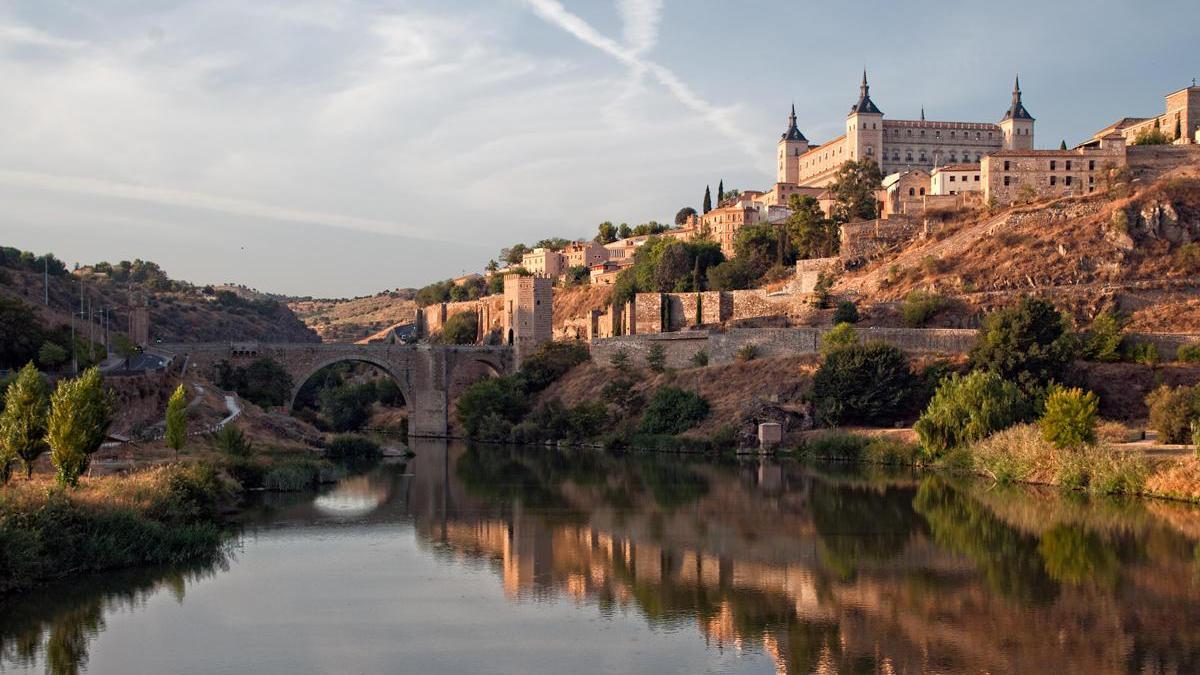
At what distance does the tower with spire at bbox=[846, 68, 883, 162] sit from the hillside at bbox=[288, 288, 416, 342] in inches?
1944

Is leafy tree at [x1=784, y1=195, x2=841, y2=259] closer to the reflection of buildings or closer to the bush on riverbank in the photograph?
the reflection of buildings

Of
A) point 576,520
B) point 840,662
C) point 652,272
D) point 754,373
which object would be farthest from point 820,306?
point 840,662

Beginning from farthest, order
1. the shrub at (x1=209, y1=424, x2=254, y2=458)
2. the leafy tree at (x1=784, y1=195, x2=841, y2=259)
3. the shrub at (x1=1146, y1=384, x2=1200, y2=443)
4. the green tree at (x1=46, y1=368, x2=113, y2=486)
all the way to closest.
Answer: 1. the leafy tree at (x1=784, y1=195, x2=841, y2=259)
2. the shrub at (x1=1146, y1=384, x2=1200, y2=443)
3. the shrub at (x1=209, y1=424, x2=254, y2=458)
4. the green tree at (x1=46, y1=368, x2=113, y2=486)

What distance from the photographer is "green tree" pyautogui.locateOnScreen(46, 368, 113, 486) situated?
23.1m

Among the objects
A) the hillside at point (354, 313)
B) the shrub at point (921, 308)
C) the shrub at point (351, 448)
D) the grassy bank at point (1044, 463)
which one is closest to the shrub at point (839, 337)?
the grassy bank at point (1044, 463)

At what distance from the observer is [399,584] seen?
19.8 metres

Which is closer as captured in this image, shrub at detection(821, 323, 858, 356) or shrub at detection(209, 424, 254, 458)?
shrub at detection(209, 424, 254, 458)

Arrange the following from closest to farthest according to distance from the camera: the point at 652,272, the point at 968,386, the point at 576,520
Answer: the point at 576,520 → the point at 968,386 → the point at 652,272

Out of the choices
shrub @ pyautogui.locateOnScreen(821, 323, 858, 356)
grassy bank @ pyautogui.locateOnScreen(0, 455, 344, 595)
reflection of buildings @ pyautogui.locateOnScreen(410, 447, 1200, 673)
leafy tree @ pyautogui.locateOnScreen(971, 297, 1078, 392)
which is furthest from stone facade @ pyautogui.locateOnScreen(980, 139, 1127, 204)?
grassy bank @ pyautogui.locateOnScreen(0, 455, 344, 595)

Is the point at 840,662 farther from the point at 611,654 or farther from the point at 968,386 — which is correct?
the point at 968,386

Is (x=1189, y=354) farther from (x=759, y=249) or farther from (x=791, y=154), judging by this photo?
(x=791, y=154)

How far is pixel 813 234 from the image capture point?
63.3 m

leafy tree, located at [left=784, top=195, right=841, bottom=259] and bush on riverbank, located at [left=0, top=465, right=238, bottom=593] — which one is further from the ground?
leafy tree, located at [left=784, top=195, right=841, bottom=259]

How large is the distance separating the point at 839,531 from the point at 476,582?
8569mm
